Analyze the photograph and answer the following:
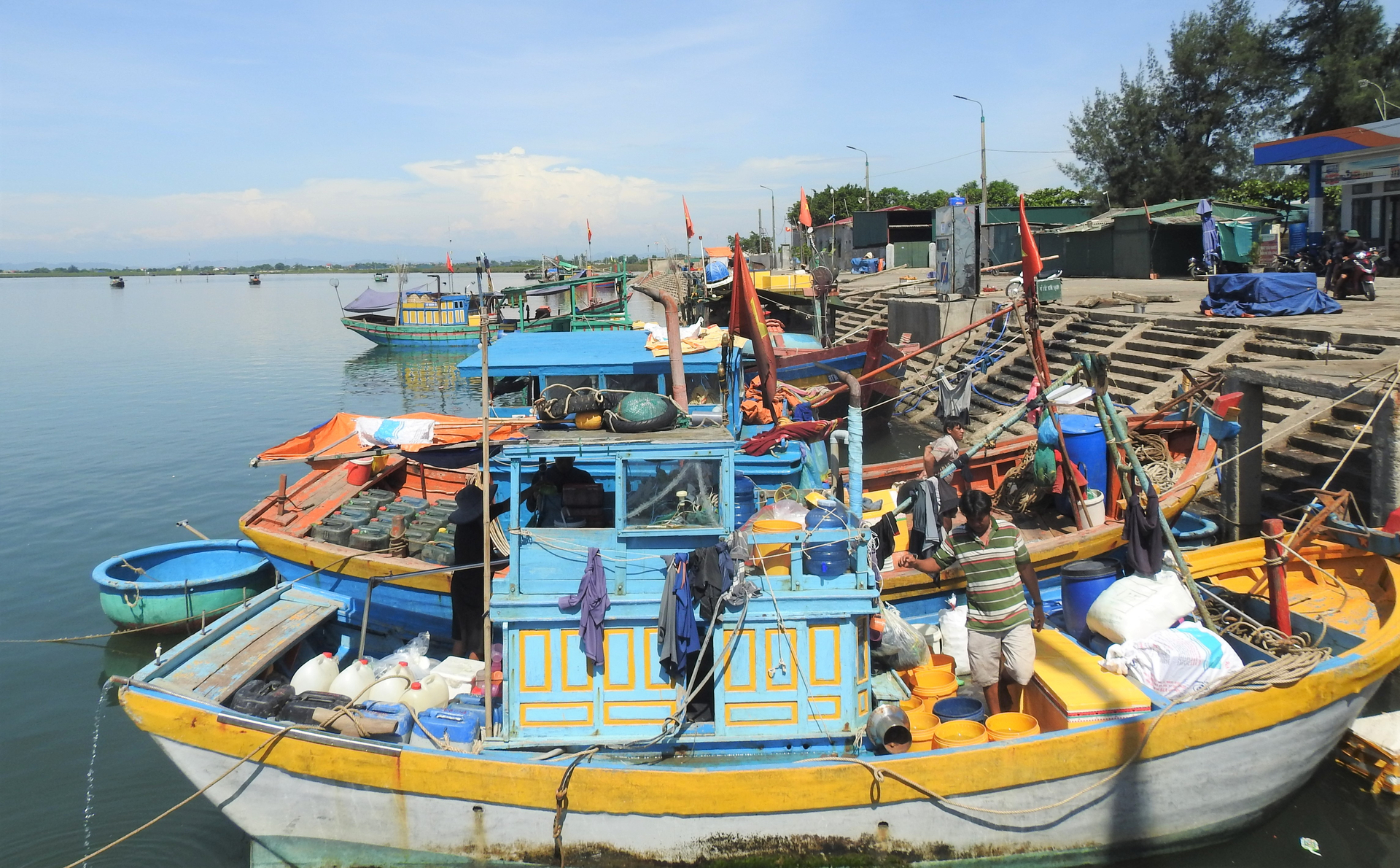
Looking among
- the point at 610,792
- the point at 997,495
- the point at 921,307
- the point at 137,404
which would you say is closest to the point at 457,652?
the point at 610,792

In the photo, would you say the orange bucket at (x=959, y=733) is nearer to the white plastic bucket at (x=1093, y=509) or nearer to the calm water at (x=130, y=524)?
the calm water at (x=130, y=524)

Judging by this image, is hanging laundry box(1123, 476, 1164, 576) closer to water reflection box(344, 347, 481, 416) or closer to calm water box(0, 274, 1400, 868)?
calm water box(0, 274, 1400, 868)

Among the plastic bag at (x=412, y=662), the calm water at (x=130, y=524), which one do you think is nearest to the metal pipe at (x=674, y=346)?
the plastic bag at (x=412, y=662)

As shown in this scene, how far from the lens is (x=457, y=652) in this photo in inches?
306

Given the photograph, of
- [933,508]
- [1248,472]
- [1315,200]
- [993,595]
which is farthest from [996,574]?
[1315,200]

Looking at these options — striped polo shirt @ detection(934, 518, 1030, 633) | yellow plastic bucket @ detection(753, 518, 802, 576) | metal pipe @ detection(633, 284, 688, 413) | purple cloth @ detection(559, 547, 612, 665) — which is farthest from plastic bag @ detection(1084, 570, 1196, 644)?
metal pipe @ detection(633, 284, 688, 413)

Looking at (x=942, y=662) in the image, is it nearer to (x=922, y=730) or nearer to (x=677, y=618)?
(x=922, y=730)

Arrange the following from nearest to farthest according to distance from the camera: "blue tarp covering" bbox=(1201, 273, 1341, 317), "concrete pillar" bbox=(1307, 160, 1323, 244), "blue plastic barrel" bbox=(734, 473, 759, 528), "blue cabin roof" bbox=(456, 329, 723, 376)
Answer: "blue plastic barrel" bbox=(734, 473, 759, 528), "blue cabin roof" bbox=(456, 329, 723, 376), "blue tarp covering" bbox=(1201, 273, 1341, 317), "concrete pillar" bbox=(1307, 160, 1323, 244)

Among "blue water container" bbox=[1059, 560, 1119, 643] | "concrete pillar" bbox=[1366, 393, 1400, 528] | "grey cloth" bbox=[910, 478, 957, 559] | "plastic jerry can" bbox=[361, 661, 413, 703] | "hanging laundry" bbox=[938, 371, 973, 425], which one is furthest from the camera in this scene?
"hanging laundry" bbox=[938, 371, 973, 425]

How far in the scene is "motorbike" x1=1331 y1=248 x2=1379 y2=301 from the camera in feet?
56.2

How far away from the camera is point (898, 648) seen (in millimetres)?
6738

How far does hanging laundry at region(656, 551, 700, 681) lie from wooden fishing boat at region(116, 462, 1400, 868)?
145 millimetres

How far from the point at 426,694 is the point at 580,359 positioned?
3899 mm

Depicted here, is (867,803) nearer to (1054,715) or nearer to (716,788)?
(716,788)
